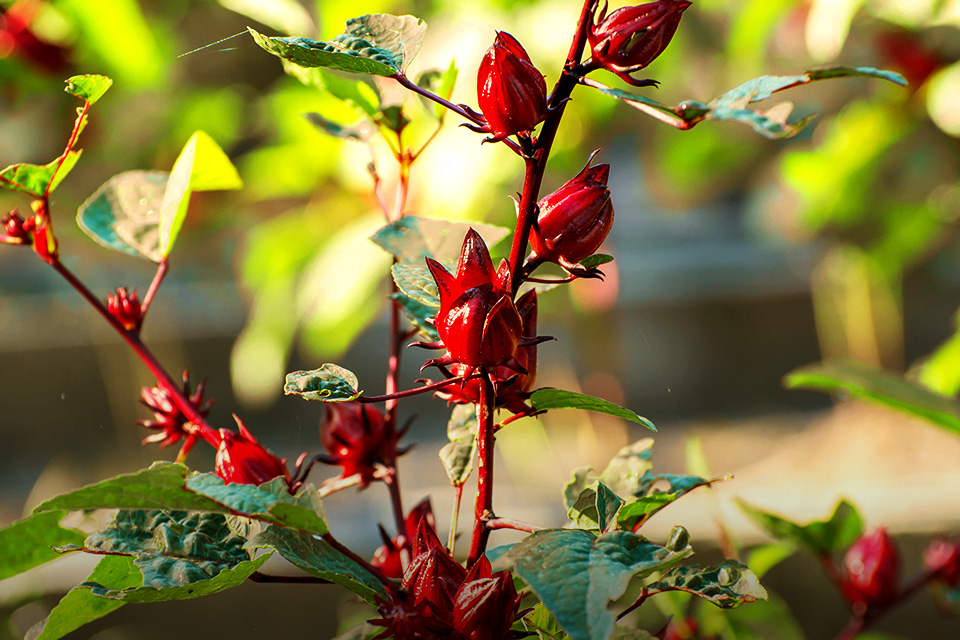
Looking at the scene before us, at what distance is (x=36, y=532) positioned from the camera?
0.16 m

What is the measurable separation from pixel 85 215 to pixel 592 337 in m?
0.60

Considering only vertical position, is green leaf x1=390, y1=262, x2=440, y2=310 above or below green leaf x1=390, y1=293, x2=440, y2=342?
above

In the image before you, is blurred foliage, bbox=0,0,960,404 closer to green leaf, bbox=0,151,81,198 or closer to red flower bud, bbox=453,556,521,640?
green leaf, bbox=0,151,81,198

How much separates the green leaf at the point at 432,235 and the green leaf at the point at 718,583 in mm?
100

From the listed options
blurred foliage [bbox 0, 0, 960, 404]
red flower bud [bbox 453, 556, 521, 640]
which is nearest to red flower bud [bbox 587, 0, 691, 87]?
red flower bud [bbox 453, 556, 521, 640]

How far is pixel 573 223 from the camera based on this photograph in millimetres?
150

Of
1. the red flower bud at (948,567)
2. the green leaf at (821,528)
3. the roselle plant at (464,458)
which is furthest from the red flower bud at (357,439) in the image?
the red flower bud at (948,567)

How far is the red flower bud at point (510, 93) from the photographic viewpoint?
0.46 feet

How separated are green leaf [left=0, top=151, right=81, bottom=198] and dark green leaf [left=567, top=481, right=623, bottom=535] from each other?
0.50 ft

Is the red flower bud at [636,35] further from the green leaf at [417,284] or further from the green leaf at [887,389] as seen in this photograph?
the green leaf at [887,389]

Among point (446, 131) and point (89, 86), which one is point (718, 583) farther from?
point (446, 131)

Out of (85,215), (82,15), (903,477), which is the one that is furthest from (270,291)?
(903,477)

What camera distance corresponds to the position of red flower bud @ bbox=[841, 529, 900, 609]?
302 mm

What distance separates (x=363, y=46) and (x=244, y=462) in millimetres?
104
